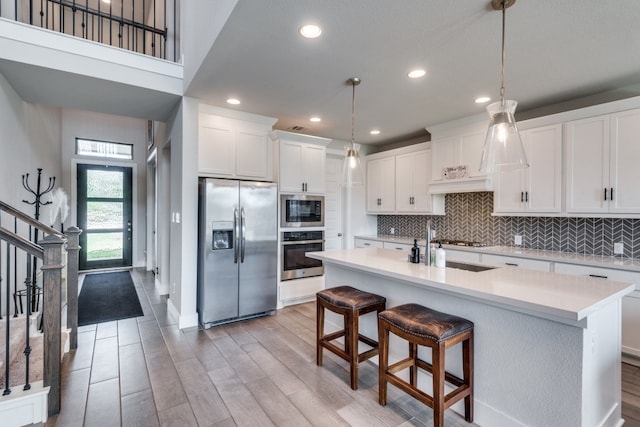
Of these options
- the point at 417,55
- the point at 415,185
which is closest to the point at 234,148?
the point at 417,55

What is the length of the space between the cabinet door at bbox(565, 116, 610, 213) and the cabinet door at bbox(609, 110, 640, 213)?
5 centimetres

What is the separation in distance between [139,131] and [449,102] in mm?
6539

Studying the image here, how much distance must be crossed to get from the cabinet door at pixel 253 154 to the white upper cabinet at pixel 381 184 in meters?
2.17

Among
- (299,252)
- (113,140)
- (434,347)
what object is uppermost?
(113,140)

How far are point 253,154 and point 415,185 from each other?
101 inches

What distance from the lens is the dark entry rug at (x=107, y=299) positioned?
393cm

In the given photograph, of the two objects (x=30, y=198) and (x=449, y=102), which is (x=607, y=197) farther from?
(x=30, y=198)

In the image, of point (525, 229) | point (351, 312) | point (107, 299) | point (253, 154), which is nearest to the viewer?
point (351, 312)

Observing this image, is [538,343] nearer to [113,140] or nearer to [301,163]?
[301,163]

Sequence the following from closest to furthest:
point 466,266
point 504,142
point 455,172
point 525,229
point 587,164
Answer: point 504,142, point 466,266, point 587,164, point 525,229, point 455,172

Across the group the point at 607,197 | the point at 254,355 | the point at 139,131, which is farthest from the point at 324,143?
the point at 139,131

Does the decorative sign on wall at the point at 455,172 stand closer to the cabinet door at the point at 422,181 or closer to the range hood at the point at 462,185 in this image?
the range hood at the point at 462,185

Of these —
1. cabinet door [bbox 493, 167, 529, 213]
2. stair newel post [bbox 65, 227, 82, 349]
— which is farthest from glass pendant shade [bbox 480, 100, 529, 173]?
stair newel post [bbox 65, 227, 82, 349]

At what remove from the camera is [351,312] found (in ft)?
7.84
